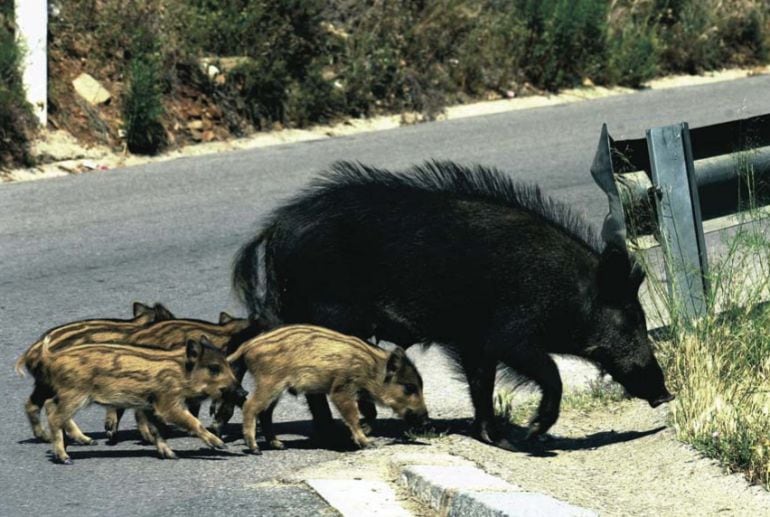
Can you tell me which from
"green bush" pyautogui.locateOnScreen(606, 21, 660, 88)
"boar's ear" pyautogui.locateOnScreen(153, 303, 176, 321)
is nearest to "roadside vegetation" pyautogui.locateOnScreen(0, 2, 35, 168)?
"boar's ear" pyautogui.locateOnScreen(153, 303, 176, 321)

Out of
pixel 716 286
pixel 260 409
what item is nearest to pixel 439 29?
pixel 716 286

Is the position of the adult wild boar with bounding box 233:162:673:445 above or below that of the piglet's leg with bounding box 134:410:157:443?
above

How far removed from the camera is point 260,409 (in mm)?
6996

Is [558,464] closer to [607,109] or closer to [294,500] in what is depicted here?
[294,500]

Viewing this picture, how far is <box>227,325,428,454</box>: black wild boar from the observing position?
692 centimetres

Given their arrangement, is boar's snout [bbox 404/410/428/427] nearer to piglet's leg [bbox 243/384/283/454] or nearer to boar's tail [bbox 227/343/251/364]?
piglet's leg [bbox 243/384/283/454]

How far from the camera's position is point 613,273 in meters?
7.34

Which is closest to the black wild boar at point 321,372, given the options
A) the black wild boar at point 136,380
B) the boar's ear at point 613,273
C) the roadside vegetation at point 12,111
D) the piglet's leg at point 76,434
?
the black wild boar at point 136,380

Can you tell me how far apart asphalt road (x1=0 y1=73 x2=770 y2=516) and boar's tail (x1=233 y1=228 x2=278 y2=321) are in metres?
0.63

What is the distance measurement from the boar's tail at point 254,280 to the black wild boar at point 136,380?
0.64 metres

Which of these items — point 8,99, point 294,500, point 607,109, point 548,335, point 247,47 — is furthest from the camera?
point 607,109

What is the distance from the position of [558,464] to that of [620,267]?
988 mm

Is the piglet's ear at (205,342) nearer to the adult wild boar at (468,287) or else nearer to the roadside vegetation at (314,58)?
the adult wild boar at (468,287)

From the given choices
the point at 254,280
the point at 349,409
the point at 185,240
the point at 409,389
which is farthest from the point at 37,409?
the point at 185,240
